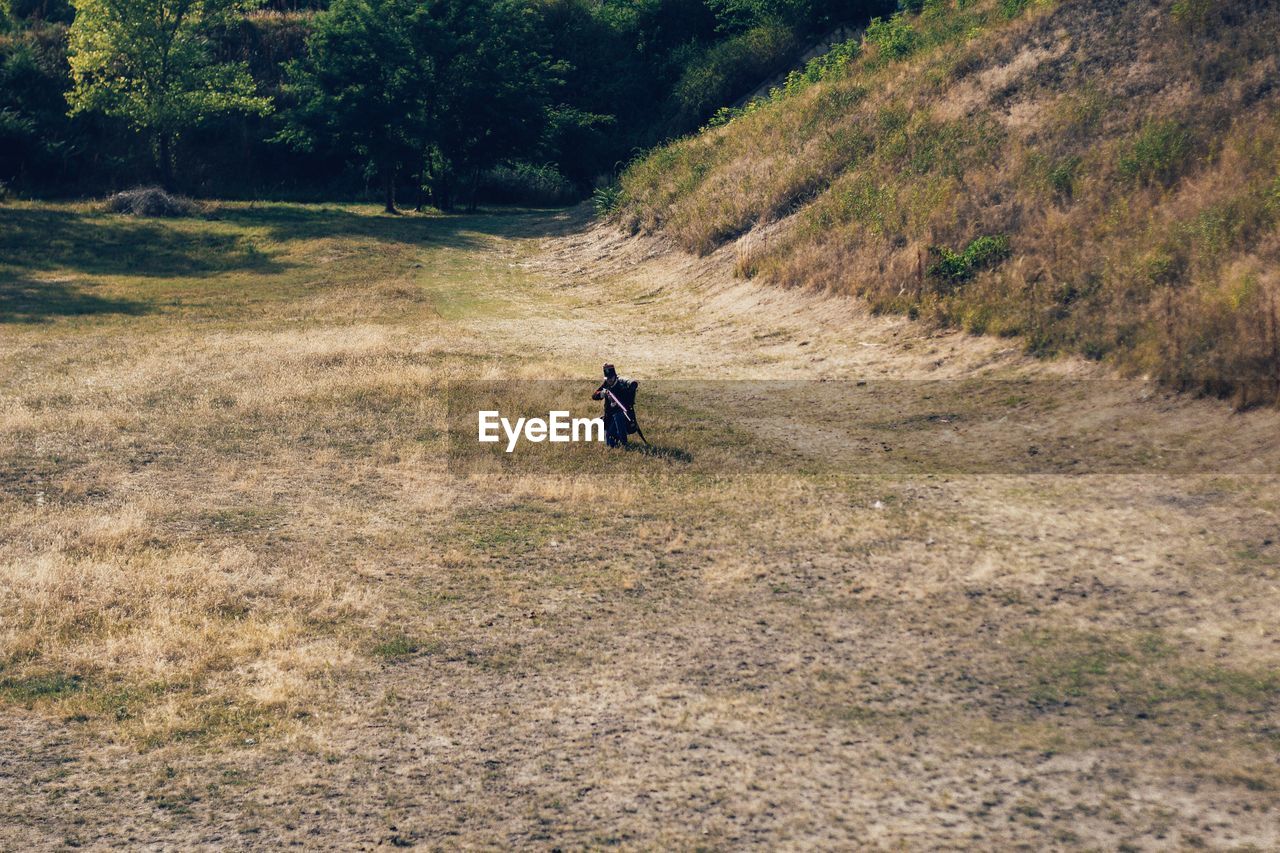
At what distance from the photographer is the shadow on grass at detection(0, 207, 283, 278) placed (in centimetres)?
3180

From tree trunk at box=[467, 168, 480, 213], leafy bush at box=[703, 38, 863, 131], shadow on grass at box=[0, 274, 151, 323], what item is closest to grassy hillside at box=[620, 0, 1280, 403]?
leafy bush at box=[703, 38, 863, 131]

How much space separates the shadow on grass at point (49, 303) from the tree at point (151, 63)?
1364cm

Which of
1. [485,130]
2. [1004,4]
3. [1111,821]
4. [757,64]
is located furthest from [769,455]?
[757,64]

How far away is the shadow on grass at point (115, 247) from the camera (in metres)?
31.8

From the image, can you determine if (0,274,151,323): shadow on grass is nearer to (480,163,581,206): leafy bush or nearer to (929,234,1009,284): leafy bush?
(929,234,1009,284): leafy bush

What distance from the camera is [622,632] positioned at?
875cm

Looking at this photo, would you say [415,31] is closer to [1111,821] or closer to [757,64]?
[757,64]

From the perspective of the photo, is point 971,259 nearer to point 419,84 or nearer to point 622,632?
point 622,632

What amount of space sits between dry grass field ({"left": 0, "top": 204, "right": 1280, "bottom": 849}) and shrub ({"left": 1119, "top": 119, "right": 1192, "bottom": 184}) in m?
5.05

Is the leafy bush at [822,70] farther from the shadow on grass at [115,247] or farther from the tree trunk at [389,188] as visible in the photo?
the shadow on grass at [115,247]

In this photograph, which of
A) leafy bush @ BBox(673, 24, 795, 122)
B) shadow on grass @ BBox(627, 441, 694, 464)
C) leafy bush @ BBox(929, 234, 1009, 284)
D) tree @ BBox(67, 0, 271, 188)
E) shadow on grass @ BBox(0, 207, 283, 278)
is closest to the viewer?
shadow on grass @ BBox(627, 441, 694, 464)

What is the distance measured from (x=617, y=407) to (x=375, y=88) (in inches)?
1184

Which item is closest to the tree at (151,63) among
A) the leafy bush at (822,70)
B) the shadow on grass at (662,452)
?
the leafy bush at (822,70)

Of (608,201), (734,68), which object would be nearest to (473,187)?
(608,201)
